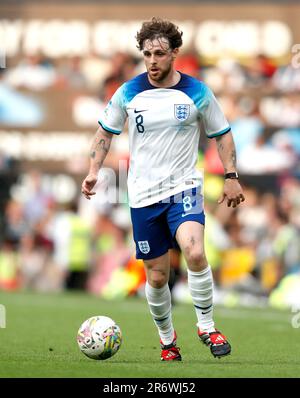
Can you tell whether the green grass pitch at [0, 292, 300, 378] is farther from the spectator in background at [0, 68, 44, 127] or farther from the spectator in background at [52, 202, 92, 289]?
the spectator in background at [0, 68, 44, 127]

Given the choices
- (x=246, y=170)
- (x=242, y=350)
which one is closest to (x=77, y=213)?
(x=246, y=170)

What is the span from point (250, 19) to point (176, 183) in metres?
12.0

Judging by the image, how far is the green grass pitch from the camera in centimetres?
824

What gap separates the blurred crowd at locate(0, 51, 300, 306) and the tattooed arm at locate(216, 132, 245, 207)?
9.57 meters

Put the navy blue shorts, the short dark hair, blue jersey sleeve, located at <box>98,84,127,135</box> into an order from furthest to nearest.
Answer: blue jersey sleeve, located at <box>98,84,127,135</box>, the short dark hair, the navy blue shorts

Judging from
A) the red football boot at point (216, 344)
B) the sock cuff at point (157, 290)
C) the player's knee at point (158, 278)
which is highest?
the player's knee at point (158, 278)

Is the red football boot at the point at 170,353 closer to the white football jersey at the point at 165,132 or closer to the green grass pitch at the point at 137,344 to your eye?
the green grass pitch at the point at 137,344

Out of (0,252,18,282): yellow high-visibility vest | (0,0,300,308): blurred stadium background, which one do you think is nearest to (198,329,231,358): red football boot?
(0,0,300,308): blurred stadium background

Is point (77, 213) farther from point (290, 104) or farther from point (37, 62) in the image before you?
point (290, 104)

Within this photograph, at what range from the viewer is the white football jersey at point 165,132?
911cm

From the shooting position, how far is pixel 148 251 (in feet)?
30.1

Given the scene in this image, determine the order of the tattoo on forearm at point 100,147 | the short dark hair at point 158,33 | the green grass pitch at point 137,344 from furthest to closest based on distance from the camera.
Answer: the tattoo on forearm at point 100,147, the short dark hair at point 158,33, the green grass pitch at point 137,344

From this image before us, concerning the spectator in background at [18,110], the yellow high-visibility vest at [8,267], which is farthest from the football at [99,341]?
the yellow high-visibility vest at [8,267]

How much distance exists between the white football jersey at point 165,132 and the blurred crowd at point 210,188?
9787 millimetres
